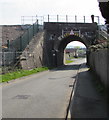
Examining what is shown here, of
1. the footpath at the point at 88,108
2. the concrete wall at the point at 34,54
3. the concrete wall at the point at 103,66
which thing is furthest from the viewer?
the concrete wall at the point at 34,54

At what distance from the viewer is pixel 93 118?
21.2 ft

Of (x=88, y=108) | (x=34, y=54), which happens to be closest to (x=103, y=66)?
(x=88, y=108)

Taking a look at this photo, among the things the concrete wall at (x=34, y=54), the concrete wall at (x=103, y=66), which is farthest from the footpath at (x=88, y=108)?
the concrete wall at (x=34, y=54)

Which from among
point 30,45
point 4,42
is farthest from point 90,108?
point 4,42

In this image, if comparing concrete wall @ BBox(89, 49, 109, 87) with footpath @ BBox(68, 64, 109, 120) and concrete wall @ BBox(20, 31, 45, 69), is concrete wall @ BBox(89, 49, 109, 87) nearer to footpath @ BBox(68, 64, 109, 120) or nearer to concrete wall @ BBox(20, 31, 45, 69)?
footpath @ BBox(68, 64, 109, 120)

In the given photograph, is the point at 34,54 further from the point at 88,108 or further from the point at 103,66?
the point at 88,108

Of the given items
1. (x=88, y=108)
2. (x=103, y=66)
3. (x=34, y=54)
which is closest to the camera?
(x=88, y=108)

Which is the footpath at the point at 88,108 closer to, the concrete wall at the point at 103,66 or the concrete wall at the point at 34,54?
the concrete wall at the point at 103,66

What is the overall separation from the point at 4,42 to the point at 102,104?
1160 inches

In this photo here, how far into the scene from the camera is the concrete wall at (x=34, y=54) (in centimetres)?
2719

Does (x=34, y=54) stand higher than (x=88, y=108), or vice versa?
(x=34, y=54)

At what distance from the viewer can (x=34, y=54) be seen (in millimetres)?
31203

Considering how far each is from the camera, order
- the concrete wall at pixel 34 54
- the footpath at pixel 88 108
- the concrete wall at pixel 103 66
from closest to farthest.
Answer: the footpath at pixel 88 108, the concrete wall at pixel 103 66, the concrete wall at pixel 34 54

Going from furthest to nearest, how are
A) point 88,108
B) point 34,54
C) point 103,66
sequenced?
point 34,54, point 103,66, point 88,108
